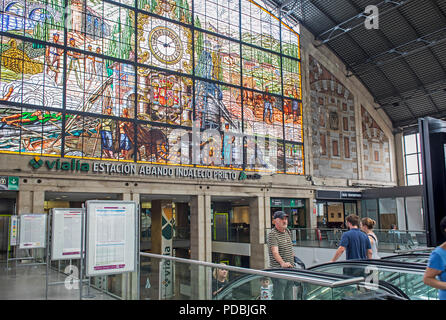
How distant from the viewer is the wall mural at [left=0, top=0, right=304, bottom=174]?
2206 cm

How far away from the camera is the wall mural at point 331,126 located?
115ft

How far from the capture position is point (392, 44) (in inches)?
1328

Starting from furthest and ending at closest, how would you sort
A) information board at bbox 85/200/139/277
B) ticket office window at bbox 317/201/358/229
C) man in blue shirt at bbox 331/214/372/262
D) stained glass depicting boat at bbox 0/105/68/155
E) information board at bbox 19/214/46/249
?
ticket office window at bbox 317/201/358/229, stained glass depicting boat at bbox 0/105/68/155, information board at bbox 19/214/46/249, man in blue shirt at bbox 331/214/372/262, information board at bbox 85/200/139/277

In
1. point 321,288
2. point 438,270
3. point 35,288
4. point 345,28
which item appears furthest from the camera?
point 345,28

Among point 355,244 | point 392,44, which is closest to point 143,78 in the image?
point 392,44

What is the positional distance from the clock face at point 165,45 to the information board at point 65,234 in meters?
18.8

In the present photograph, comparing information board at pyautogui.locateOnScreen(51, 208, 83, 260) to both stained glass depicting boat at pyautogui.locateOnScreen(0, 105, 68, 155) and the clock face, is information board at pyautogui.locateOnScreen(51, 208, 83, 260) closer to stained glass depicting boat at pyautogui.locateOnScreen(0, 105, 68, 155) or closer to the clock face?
stained glass depicting boat at pyautogui.locateOnScreen(0, 105, 68, 155)

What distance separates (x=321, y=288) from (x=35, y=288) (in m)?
7.54

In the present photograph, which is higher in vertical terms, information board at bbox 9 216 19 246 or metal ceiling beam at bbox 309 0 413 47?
metal ceiling beam at bbox 309 0 413 47

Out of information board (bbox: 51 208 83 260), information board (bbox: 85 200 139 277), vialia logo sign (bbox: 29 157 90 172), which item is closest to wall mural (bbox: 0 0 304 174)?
vialia logo sign (bbox: 29 157 90 172)

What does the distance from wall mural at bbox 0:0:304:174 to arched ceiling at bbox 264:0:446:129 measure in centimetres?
305

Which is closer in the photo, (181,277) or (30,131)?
(181,277)

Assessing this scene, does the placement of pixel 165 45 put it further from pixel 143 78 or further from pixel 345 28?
pixel 345 28

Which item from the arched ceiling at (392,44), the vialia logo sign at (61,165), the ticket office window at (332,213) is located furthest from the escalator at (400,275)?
the ticket office window at (332,213)
